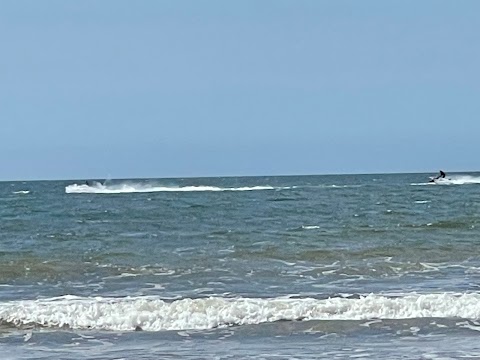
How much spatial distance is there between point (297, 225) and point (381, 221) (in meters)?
3.11

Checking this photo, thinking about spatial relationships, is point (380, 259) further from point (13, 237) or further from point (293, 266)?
point (13, 237)

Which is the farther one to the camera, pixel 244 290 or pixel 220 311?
pixel 244 290

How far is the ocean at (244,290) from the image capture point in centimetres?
1110

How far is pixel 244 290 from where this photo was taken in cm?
1575

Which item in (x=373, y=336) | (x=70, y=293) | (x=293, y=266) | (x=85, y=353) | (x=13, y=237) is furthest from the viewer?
(x=13, y=237)

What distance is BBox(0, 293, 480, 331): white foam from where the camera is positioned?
12719 mm

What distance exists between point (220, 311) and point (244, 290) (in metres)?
2.67

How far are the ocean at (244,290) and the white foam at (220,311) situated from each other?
0.03 m

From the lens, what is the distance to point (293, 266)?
1942 cm

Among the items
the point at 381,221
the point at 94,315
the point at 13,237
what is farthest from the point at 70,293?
the point at 381,221

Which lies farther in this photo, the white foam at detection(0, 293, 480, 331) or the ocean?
the white foam at detection(0, 293, 480, 331)

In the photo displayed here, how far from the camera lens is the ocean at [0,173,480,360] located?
36.4 ft

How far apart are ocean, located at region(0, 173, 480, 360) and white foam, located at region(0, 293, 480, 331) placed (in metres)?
0.03

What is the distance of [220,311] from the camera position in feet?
43.0
